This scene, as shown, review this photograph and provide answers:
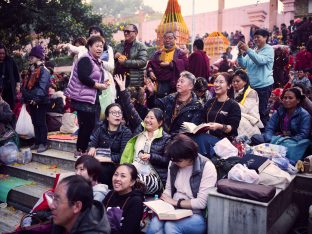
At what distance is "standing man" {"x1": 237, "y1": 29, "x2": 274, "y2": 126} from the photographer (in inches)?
222

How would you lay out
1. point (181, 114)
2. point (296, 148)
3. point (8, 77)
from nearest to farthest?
point (296, 148) < point (181, 114) < point (8, 77)

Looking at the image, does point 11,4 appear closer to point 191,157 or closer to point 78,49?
point 78,49

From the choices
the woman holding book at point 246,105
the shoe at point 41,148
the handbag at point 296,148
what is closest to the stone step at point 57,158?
the shoe at point 41,148

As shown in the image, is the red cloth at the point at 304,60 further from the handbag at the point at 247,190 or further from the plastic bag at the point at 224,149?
the handbag at the point at 247,190

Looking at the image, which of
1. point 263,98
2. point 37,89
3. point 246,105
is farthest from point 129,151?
point 263,98

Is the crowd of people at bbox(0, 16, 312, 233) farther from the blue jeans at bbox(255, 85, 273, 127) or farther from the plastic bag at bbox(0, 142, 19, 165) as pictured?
the plastic bag at bbox(0, 142, 19, 165)

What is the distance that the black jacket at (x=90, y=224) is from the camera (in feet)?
8.23

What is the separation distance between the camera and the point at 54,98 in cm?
729

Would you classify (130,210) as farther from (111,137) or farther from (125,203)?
(111,137)

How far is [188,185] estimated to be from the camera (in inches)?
141

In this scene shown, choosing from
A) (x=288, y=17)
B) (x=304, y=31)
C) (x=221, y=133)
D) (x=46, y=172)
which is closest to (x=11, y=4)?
(x=46, y=172)

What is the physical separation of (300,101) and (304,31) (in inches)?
334

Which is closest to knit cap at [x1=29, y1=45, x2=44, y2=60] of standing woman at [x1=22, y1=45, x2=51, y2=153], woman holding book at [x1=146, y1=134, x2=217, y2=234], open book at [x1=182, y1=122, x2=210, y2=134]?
standing woman at [x1=22, y1=45, x2=51, y2=153]

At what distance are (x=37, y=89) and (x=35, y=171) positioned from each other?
4.70ft
